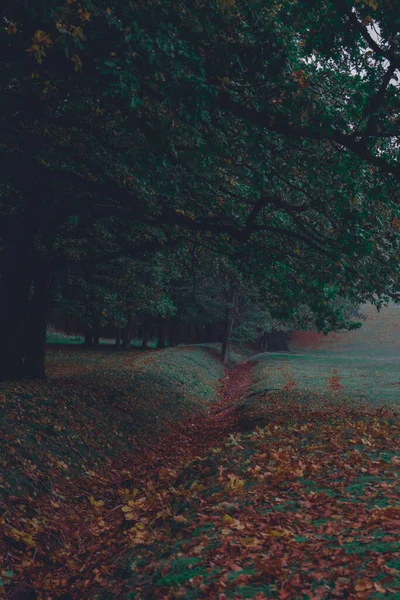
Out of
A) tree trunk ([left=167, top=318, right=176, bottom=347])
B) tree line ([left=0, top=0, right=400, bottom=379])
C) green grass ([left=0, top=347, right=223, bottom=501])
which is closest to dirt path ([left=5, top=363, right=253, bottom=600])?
green grass ([left=0, top=347, right=223, bottom=501])

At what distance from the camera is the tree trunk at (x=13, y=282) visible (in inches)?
578

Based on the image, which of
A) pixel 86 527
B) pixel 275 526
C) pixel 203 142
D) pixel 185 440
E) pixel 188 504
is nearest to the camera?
pixel 275 526

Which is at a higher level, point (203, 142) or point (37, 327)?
point (203, 142)

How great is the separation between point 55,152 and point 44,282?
5.17 m

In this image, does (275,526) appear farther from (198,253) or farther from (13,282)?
(198,253)

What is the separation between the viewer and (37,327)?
650 inches

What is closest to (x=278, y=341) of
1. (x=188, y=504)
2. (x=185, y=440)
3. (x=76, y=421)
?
(x=185, y=440)

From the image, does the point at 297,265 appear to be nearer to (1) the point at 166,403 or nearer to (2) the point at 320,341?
(1) the point at 166,403

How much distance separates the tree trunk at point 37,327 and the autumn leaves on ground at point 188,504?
5.86 ft

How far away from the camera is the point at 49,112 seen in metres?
13.3

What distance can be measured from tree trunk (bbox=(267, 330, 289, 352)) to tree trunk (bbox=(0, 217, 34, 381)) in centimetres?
5929

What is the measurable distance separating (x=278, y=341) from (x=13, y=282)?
6187 centimetres

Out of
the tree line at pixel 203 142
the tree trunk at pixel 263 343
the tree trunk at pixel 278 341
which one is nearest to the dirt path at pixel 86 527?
the tree line at pixel 203 142

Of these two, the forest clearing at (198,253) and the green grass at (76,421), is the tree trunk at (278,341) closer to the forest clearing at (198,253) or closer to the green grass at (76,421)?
the green grass at (76,421)
